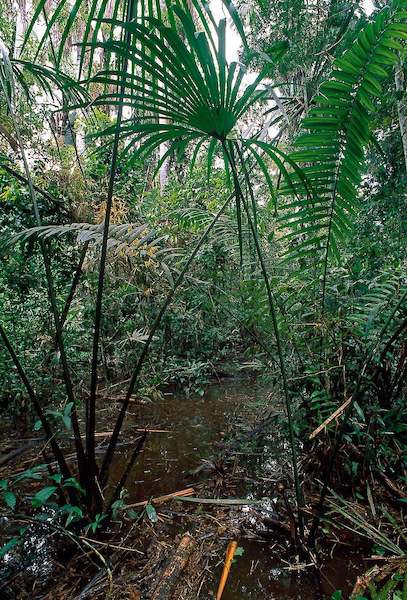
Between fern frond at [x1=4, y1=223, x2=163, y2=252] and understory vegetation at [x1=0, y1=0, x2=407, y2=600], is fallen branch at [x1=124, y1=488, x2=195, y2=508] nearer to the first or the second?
understory vegetation at [x1=0, y1=0, x2=407, y2=600]

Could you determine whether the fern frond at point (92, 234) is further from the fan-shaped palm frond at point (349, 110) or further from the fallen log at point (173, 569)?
the fallen log at point (173, 569)

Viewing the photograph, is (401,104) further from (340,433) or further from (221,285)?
(340,433)

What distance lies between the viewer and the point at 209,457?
2137 mm

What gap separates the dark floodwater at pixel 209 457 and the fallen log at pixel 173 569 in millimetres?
99

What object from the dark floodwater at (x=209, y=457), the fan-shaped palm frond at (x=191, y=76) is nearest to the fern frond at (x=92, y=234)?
the fan-shaped palm frond at (x=191, y=76)

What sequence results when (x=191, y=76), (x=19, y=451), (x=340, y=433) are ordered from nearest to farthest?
A: 1. (x=191, y=76)
2. (x=340, y=433)
3. (x=19, y=451)

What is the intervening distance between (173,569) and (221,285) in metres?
2.74

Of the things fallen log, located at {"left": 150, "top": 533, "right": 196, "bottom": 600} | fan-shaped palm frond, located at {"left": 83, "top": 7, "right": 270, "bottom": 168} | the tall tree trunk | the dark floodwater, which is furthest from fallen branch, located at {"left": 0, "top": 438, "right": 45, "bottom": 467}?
the tall tree trunk

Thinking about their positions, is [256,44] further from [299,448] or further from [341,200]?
[299,448]

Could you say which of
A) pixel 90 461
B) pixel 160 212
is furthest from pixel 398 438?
pixel 160 212

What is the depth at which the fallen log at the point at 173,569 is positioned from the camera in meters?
1.14

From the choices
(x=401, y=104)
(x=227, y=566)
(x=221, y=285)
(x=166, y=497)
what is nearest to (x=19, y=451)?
(x=166, y=497)

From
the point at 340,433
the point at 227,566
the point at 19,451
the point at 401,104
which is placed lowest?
the point at 227,566

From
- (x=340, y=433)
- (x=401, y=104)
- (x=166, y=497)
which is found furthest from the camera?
(x=401, y=104)
